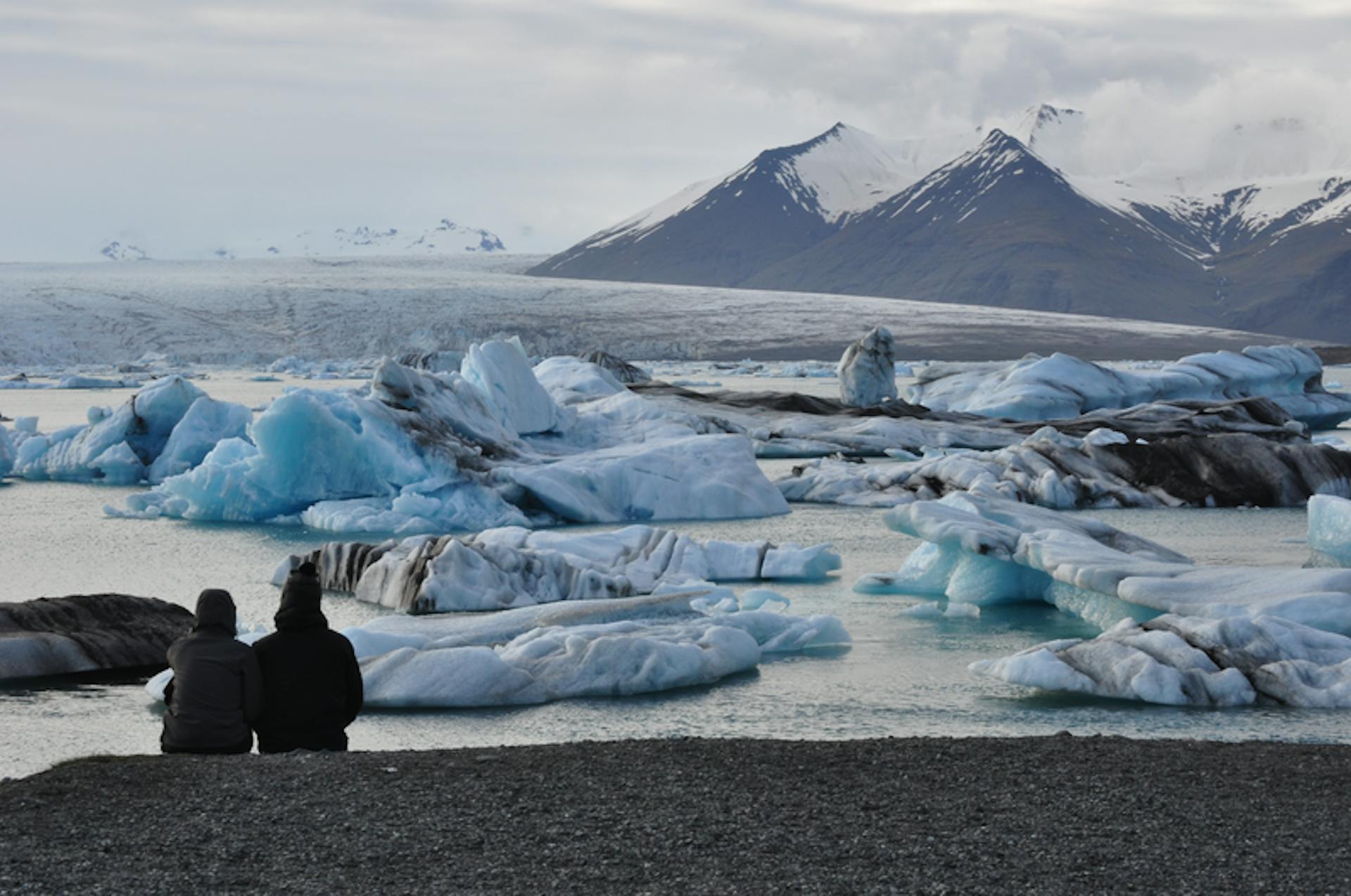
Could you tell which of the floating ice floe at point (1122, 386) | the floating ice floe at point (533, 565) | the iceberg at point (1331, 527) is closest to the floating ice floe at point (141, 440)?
the floating ice floe at point (533, 565)

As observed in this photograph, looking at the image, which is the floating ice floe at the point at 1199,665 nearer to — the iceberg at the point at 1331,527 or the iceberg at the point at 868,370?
the iceberg at the point at 1331,527

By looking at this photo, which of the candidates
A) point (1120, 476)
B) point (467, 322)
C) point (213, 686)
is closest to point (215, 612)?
point (213, 686)

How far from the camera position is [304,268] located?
8806 cm

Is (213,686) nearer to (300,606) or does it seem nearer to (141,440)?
(300,606)

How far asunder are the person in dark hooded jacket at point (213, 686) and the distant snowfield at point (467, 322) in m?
47.2

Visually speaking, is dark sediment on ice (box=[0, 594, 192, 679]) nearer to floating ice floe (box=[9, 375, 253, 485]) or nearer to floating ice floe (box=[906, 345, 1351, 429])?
floating ice floe (box=[9, 375, 253, 485])

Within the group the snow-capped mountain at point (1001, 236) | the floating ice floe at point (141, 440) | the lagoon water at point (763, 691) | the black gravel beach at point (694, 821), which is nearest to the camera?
the black gravel beach at point (694, 821)

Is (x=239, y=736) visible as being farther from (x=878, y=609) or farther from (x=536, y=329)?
(x=536, y=329)

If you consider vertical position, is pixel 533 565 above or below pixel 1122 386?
below

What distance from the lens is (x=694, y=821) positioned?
4.39 metres

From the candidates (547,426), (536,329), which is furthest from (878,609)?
(536,329)

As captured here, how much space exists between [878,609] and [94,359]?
4529 cm

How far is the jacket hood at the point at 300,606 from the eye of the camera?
5.11 m

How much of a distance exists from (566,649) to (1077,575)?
3140mm
